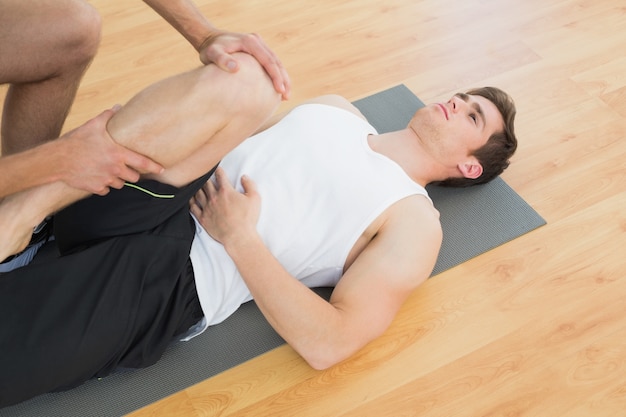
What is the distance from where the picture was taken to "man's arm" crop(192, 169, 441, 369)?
1.82 m

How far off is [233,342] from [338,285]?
1.04 feet

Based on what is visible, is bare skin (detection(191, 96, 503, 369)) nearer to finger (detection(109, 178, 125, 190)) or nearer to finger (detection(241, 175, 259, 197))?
finger (detection(241, 175, 259, 197))

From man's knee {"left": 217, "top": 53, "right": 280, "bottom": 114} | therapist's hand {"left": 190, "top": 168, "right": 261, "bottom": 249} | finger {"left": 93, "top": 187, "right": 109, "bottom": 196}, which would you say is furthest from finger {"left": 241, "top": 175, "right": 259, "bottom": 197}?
Answer: finger {"left": 93, "top": 187, "right": 109, "bottom": 196}

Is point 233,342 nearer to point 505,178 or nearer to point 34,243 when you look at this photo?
point 34,243

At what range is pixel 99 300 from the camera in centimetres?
174

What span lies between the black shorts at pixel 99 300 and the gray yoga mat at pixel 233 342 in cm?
5

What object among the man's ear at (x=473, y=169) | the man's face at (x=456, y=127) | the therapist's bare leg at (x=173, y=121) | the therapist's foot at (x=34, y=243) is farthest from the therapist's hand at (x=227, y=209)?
the man's ear at (x=473, y=169)

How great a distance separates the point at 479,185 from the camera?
2.39m

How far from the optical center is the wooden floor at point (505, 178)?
6.21 feet

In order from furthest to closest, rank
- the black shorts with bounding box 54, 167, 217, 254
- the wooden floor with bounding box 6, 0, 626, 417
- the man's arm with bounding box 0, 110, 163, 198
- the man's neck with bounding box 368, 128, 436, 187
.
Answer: the man's neck with bounding box 368, 128, 436, 187 → the wooden floor with bounding box 6, 0, 626, 417 → the black shorts with bounding box 54, 167, 217, 254 → the man's arm with bounding box 0, 110, 163, 198

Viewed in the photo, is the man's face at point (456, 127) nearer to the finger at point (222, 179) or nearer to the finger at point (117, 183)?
the finger at point (222, 179)

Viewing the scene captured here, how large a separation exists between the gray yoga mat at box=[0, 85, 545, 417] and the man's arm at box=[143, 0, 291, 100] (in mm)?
624

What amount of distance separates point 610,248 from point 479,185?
0.42 metres

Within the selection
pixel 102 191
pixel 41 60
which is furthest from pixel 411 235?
pixel 41 60
